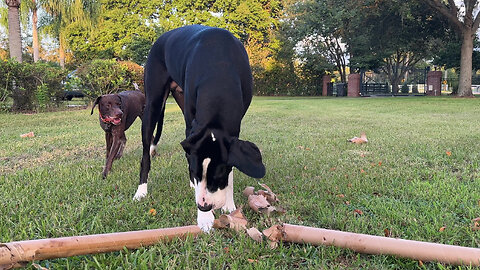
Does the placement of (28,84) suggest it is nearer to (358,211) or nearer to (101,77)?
(101,77)

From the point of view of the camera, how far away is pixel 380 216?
2.34 metres

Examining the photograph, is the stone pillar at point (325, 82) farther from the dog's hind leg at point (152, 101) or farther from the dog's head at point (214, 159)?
the dog's head at point (214, 159)

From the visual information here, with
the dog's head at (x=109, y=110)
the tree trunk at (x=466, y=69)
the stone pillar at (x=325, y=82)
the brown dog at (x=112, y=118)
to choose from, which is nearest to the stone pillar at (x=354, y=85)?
the stone pillar at (x=325, y=82)

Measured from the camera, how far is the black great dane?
6.75 ft

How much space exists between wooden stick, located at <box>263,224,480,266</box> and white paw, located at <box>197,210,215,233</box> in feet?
1.32

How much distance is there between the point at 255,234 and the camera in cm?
199

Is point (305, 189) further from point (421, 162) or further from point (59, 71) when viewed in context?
Result: point (59, 71)

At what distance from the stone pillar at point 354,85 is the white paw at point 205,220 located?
83.1 feet

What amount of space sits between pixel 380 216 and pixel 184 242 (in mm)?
1367

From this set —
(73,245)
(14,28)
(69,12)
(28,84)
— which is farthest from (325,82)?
(73,245)

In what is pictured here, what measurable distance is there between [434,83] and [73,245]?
28885 mm

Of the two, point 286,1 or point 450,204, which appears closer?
point 450,204

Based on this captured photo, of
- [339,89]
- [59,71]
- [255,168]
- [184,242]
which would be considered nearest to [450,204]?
[255,168]

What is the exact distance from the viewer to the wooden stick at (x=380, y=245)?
5.34 feet
